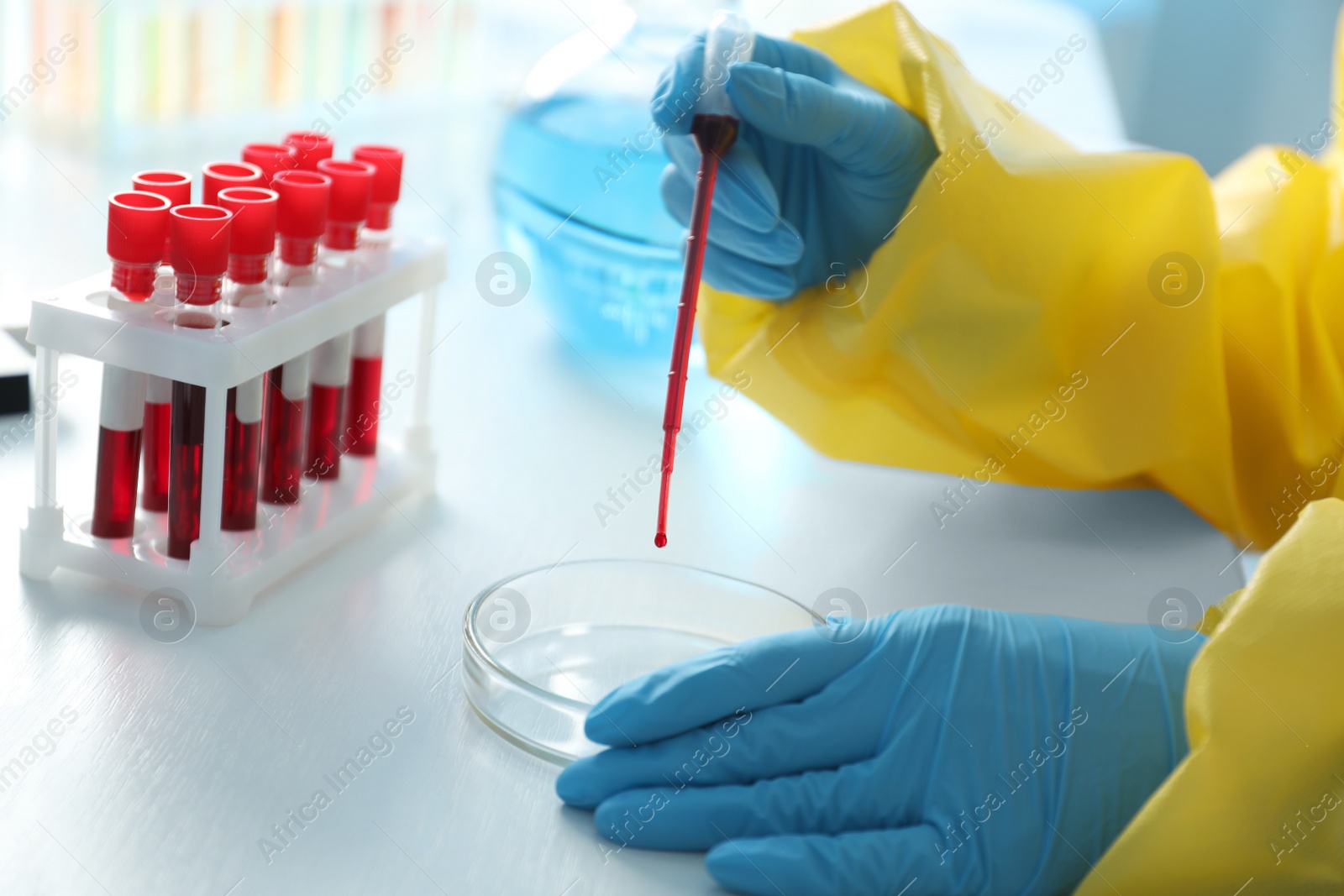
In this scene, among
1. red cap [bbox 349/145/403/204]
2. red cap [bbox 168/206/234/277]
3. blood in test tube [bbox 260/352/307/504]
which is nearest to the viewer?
red cap [bbox 168/206/234/277]

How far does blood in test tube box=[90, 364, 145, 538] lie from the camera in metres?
0.81

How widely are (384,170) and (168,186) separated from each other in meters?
0.20

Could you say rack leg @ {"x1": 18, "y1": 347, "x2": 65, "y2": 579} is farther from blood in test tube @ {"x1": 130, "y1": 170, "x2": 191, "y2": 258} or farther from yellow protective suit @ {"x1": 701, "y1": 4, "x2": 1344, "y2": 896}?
yellow protective suit @ {"x1": 701, "y1": 4, "x2": 1344, "y2": 896}

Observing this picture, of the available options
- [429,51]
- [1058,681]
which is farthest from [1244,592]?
[429,51]

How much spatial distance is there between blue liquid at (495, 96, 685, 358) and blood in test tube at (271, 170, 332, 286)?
0.40m

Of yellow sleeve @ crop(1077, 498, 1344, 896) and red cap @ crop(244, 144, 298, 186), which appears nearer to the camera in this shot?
yellow sleeve @ crop(1077, 498, 1344, 896)

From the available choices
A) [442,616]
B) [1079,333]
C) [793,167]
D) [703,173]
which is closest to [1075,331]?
[1079,333]

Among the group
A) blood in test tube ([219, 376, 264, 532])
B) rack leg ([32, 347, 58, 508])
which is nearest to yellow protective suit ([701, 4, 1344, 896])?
blood in test tube ([219, 376, 264, 532])

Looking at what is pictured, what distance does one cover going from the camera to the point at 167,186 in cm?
83

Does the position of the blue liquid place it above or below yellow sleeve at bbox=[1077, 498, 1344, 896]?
above

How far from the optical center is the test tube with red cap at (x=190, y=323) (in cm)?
77

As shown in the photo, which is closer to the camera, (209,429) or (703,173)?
(209,429)

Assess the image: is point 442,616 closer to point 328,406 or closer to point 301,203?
point 328,406

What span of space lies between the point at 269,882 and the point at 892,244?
2.49 ft
